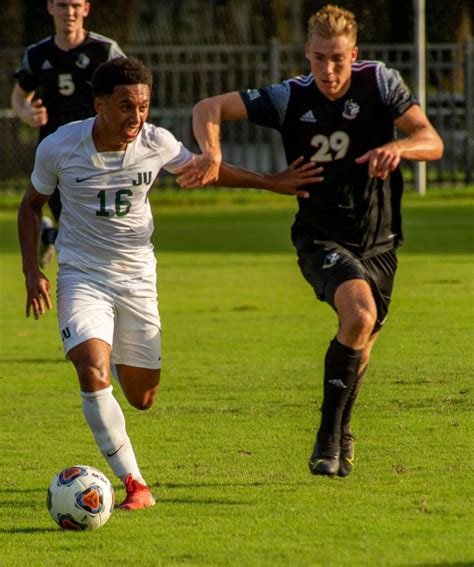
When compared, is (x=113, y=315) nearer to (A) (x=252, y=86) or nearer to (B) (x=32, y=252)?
(B) (x=32, y=252)

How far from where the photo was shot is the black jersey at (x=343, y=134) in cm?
732

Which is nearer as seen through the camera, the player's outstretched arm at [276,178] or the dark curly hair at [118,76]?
the dark curly hair at [118,76]

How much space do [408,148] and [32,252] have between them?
6.06ft

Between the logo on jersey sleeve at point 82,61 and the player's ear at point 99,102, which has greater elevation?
the player's ear at point 99,102

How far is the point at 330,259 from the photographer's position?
723 cm

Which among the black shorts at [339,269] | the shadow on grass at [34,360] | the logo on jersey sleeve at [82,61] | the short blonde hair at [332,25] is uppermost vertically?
the short blonde hair at [332,25]

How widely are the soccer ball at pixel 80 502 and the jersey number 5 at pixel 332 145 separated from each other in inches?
81.9

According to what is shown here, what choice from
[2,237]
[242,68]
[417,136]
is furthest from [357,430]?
[242,68]

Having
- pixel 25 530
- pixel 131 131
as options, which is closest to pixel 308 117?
pixel 131 131

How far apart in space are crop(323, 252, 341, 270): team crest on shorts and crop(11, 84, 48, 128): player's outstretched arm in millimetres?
4748

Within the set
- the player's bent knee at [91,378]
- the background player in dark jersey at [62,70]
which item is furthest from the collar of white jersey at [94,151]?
the background player in dark jersey at [62,70]

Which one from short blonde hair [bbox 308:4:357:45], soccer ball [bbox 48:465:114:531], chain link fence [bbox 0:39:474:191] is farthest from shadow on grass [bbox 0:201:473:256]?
soccer ball [bbox 48:465:114:531]

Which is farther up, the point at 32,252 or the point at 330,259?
the point at 32,252

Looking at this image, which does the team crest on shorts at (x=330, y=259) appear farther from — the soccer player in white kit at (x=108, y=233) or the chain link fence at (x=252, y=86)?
the chain link fence at (x=252, y=86)
